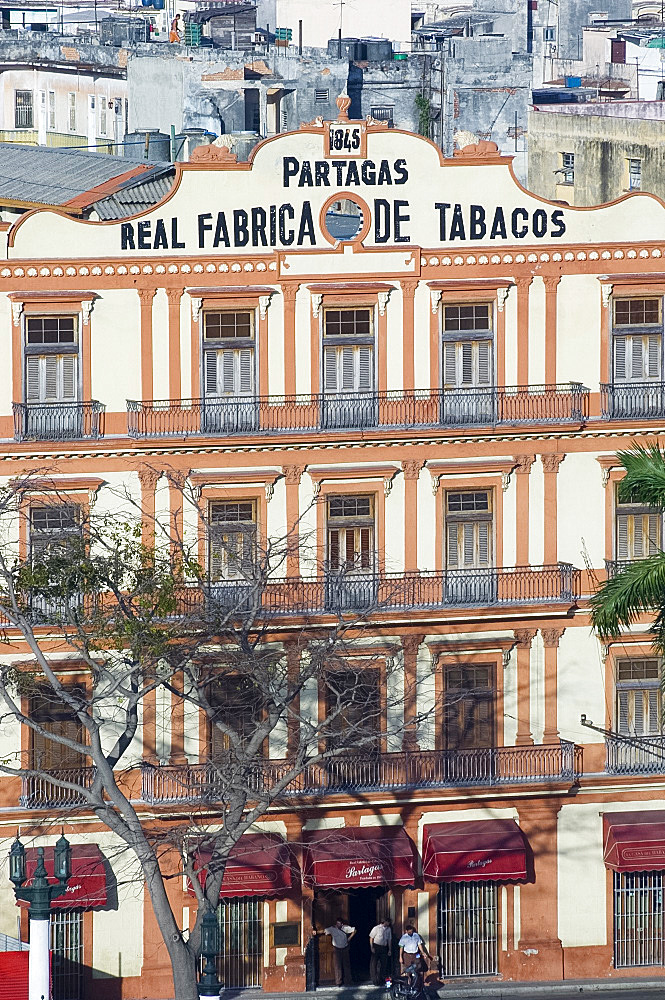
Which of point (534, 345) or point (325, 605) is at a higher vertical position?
point (534, 345)

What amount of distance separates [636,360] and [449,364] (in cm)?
466

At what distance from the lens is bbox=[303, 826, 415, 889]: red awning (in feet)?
172

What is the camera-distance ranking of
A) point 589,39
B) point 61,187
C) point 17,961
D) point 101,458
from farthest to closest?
1. point 589,39
2. point 61,187
3. point 101,458
4. point 17,961

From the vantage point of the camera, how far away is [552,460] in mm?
53688

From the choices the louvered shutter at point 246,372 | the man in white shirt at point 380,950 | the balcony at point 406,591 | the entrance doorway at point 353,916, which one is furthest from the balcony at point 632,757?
the louvered shutter at point 246,372

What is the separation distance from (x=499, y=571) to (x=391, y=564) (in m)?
2.66

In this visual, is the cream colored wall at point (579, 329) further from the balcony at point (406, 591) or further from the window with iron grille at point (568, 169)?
the window with iron grille at point (568, 169)

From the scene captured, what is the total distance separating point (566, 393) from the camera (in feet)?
175

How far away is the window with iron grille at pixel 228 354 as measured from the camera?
172 ft

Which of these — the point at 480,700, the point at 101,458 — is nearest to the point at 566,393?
the point at 480,700

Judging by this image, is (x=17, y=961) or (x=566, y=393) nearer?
(x=17, y=961)

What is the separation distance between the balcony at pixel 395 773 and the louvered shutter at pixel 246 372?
9.00 meters

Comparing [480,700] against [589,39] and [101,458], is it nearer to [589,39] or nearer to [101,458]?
[101,458]

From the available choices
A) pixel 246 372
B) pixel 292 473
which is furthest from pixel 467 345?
pixel 246 372
